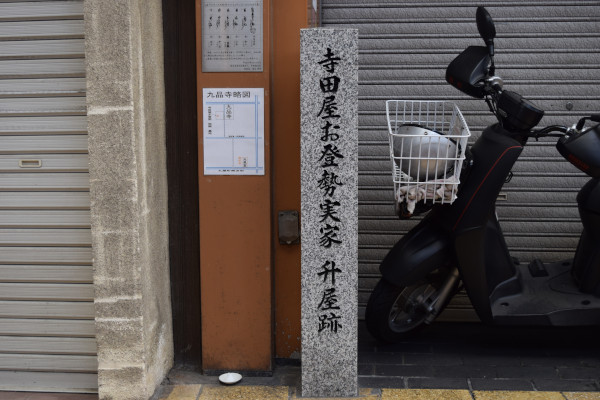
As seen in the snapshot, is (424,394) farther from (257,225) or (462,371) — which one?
(257,225)

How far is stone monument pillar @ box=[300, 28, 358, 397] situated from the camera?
13.8 ft

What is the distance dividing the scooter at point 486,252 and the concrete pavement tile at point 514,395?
659 mm

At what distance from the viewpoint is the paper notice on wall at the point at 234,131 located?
4.61 meters

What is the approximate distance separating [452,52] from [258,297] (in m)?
2.77

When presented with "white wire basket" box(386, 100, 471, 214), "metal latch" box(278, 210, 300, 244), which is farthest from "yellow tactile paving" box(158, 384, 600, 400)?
"white wire basket" box(386, 100, 471, 214)

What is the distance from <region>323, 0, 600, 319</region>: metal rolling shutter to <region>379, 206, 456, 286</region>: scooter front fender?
2.79 feet

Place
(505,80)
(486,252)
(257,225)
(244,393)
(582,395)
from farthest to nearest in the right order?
(505,80)
(486,252)
(257,225)
(244,393)
(582,395)

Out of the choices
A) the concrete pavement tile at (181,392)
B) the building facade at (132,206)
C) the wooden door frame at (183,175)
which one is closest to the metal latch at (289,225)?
the building facade at (132,206)

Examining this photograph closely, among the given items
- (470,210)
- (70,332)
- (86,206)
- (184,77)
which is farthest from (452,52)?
(70,332)

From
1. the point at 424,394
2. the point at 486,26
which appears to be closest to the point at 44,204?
the point at 424,394

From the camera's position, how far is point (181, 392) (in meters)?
4.64

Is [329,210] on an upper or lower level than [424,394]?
upper

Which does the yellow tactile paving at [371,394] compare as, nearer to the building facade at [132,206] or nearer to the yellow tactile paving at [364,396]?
the yellow tactile paving at [364,396]

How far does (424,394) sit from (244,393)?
124 centimetres
